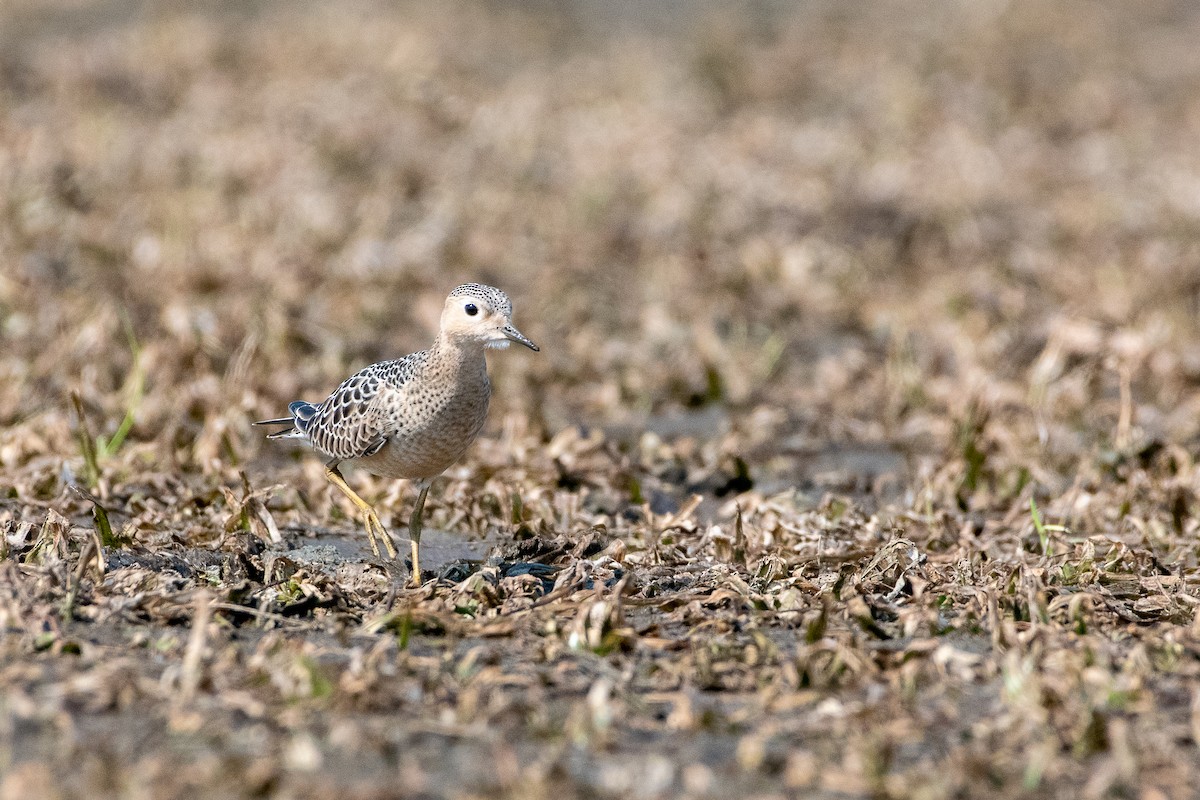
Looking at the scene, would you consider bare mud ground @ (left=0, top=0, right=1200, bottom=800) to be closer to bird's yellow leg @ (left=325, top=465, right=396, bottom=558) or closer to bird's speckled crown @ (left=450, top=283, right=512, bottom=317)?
bird's yellow leg @ (left=325, top=465, right=396, bottom=558)

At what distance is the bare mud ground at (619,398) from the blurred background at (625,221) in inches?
1.6

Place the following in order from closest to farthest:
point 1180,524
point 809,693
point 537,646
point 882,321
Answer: point 809,693, point 537,646, point 1180,524, point 882,321

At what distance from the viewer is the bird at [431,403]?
513cm

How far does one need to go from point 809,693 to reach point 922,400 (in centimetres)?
403

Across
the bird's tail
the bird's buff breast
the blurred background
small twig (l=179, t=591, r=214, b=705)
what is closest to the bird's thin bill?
the bird's buff breast

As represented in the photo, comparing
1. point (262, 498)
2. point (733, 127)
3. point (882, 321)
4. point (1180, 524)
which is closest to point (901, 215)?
point (882, 321)

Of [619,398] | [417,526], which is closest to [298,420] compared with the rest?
[417,526]

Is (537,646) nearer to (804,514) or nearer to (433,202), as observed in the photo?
(804,514)

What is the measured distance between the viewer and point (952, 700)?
162 inches

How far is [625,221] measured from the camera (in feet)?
34.0

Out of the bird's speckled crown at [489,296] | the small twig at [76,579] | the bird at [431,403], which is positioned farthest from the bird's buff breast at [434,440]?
the small twig at [76,579]

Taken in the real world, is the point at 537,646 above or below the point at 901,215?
below

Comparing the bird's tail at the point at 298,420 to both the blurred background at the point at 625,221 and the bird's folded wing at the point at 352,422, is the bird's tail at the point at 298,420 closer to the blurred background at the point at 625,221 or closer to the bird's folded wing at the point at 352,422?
the bird's folded wing at the point at 352,422

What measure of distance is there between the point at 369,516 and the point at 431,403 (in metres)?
0.62
